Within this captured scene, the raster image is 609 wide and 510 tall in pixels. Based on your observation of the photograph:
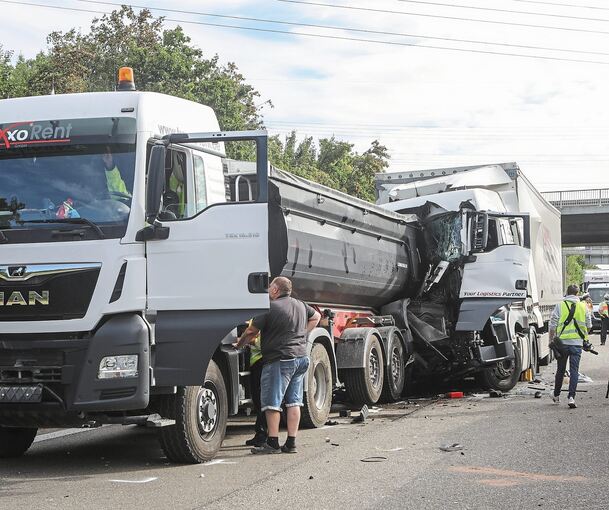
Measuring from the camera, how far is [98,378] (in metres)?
7.48

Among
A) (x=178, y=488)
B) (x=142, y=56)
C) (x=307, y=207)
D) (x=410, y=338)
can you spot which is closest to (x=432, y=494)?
(x=178, y=488)

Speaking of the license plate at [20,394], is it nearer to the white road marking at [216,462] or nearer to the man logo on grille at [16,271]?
the man logo on grille at [16,271]

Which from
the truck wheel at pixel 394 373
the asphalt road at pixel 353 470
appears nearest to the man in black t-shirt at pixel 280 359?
the asphalt road at pixel 353 470

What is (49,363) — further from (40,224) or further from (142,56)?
(142,56)

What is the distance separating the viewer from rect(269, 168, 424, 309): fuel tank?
9625 millimetres

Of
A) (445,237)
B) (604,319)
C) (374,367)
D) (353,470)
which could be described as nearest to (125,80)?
(353,470)

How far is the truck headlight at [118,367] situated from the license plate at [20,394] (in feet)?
1.76

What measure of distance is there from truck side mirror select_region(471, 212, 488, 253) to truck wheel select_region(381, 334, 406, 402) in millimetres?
2135

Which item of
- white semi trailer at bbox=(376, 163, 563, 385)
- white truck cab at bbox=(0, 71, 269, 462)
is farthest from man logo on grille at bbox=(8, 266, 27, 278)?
white semi trailer at bbox=(376, 163, 563, 385)

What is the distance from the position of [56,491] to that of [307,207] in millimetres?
4530

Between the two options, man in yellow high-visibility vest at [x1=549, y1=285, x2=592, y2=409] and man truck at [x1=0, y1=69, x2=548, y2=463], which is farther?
man in yellow high-visibility vest at [x1=549, y1=285, x2=592, y2=409]

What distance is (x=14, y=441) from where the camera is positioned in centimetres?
887

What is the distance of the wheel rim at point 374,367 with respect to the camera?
41.5 feet

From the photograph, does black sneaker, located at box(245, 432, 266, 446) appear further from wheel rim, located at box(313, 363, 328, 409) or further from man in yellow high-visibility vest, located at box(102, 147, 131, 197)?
man in yellow high-visibility vest, located at box(102, 147, 131, 197)
